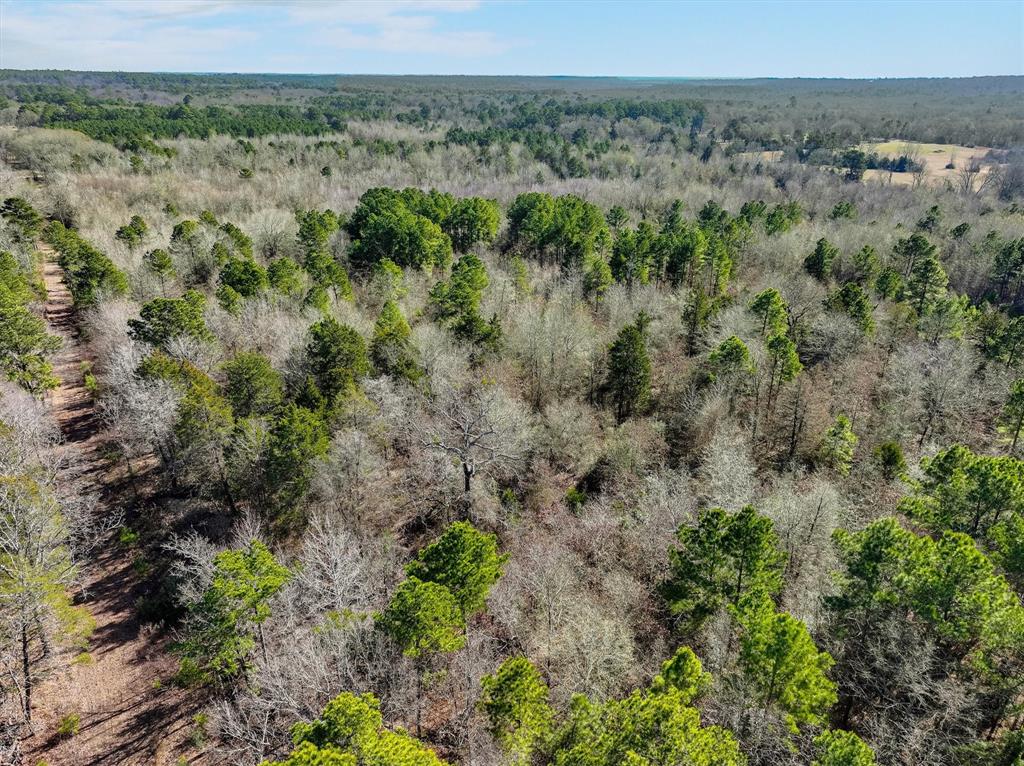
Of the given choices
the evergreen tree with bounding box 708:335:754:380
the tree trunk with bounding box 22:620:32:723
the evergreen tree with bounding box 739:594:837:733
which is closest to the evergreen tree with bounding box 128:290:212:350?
the tree trunk with bounding box 22:620:32:723

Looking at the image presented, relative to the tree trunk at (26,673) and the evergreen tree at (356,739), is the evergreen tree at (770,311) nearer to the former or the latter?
the evergreen tree at (356,739)

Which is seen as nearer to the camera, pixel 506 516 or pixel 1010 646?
pixel 1010 646

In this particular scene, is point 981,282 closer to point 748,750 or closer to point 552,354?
point 552,354

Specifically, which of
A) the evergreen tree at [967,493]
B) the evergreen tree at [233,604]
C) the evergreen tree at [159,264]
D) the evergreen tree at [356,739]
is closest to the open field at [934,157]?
the evergreen tree at [967,493]

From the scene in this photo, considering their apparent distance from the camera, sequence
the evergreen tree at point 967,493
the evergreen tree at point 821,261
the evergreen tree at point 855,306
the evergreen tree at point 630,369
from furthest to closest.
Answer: the evergreen tree at point 821,261, the evergreen tree at point 855,306, the evergreen tree at point 630,369, the evergreen tree at point 967,493

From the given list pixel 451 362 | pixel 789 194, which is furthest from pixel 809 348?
pixel 789 194

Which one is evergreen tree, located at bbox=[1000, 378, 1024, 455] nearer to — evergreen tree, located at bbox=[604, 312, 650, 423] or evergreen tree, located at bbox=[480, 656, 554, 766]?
evergreen tree, located at bbox=[604, 312, 650, 423]

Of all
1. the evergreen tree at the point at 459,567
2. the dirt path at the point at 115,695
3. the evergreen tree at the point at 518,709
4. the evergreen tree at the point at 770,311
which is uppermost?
the evergreen tree at the point at 770,311
